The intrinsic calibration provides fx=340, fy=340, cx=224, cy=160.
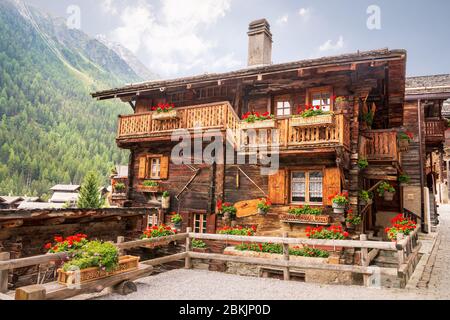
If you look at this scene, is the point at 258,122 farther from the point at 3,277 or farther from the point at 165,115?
the point at 3,277

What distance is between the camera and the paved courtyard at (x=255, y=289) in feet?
21.2

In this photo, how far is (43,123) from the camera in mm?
150500

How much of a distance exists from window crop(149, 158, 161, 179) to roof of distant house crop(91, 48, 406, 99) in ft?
11.4

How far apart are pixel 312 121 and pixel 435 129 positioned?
1329cm

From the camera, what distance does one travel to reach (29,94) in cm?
15488

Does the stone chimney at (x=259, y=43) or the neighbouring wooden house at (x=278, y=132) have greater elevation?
the stone chimney at (x=259, y=43)

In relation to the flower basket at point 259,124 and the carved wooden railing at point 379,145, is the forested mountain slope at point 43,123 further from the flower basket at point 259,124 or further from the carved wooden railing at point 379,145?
the carved wooden railing at point 379,145

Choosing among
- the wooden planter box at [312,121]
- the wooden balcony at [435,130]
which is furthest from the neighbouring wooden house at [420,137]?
the wooden planter box at [312,121]

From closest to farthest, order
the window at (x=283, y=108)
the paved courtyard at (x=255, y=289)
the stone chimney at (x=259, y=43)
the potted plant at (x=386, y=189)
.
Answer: the paved courtyard at (x=255, y=289)
the potted plant at (x=386, y=189)
the window at (x=283, y=108)
the stone chimney at (x=259, y=43)

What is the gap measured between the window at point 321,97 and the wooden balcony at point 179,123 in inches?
125

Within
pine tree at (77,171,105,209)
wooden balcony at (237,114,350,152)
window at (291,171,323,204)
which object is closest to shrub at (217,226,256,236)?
window at (291,171,323,204)

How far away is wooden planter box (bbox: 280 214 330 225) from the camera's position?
1208cm

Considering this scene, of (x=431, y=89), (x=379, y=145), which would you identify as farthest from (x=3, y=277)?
(x=431, y=89)

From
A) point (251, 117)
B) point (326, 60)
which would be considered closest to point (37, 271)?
point (251, 117)
